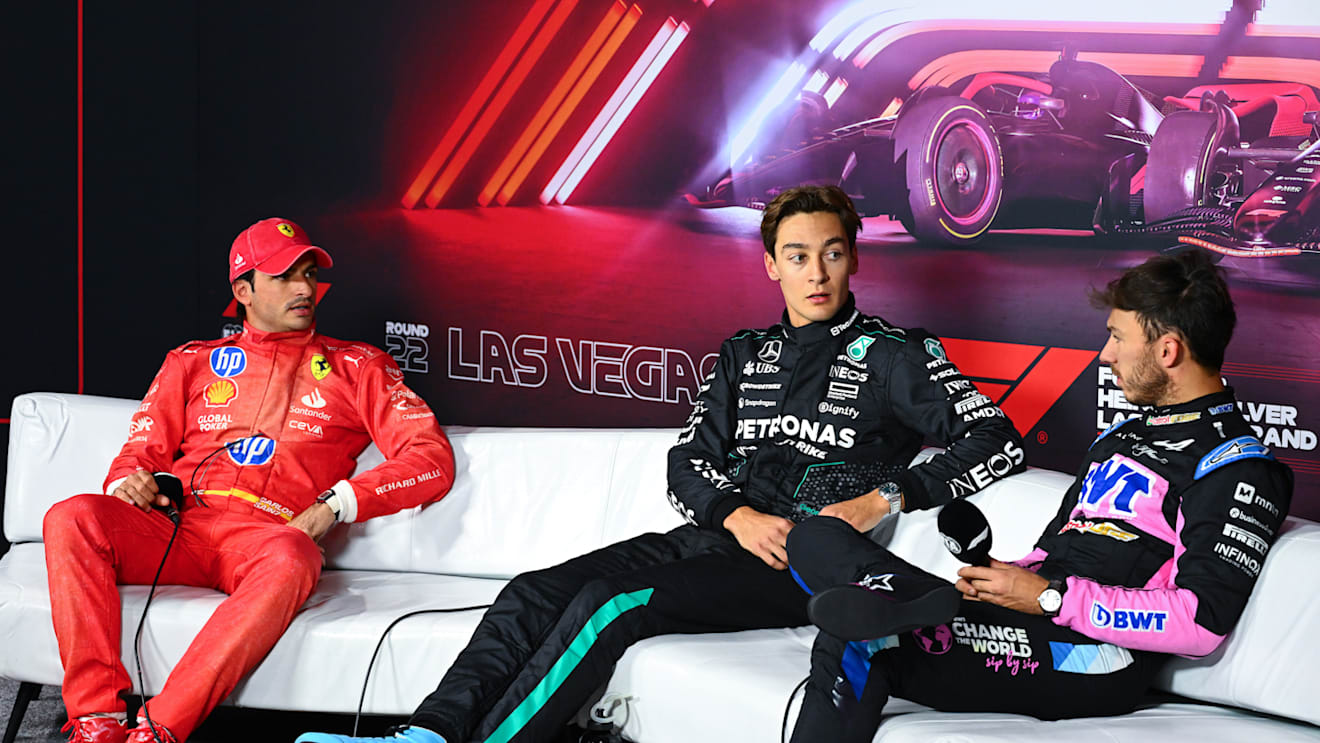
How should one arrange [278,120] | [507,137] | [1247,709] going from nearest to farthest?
[1247,709]
[507,137]
[278,120]

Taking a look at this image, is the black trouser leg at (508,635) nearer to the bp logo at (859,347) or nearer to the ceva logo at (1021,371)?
the bp logo at (859,347)

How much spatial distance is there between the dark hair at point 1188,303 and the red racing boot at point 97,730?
1998 millimetres

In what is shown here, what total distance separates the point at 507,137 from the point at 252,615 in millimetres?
2017

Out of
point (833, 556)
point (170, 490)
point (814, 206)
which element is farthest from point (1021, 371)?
point (170, 490)

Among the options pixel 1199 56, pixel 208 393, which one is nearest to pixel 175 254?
pixel 208 393

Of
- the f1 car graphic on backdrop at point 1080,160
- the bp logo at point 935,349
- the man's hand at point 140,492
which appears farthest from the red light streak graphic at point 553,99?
the bp logo at point 935,349

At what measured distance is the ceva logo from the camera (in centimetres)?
289

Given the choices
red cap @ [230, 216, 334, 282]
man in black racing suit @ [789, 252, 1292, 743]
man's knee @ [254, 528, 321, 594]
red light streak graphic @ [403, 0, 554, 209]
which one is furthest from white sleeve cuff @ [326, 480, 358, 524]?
red light streak graphic @ [403, 0, 554, 209]

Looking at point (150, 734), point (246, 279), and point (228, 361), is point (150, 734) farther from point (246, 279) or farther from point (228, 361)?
point (246, 279)

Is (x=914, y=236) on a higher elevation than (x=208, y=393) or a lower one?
higher

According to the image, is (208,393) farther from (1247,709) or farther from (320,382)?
(1247,709)

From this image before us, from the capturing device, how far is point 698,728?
2.02 m

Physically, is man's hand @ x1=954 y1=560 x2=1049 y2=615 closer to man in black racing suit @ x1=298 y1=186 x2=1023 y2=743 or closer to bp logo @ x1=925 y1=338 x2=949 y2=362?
man in black racing suit @ x1=298 y1=186 x2=1023 y2=743

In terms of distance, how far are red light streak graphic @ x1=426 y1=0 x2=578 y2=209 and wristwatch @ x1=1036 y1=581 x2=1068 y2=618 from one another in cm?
260
